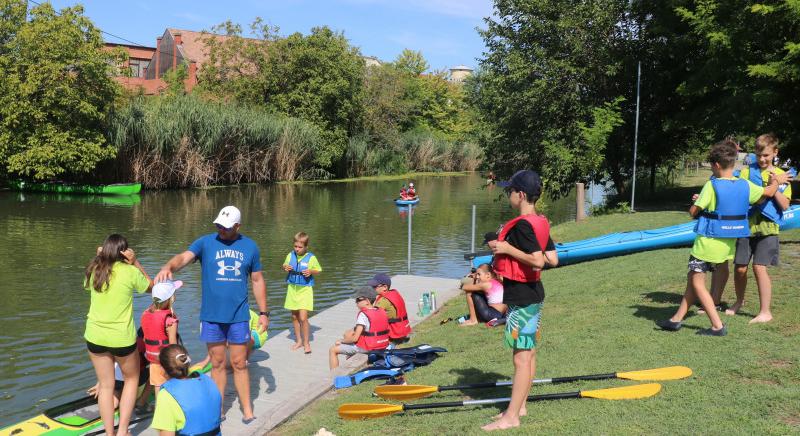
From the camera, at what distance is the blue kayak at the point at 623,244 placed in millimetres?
15484

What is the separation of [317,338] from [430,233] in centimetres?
1713

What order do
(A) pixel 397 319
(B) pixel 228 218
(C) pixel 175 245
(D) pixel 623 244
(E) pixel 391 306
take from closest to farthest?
(B) pixel 228 218, (E) pixel 391 306, (A) pixel 397 319, (D) pixel 623 244, (C) pixel 175 245

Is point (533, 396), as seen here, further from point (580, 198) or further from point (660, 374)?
point (580, 198)

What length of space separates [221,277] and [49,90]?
121 feet

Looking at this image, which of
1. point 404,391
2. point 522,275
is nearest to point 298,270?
point 404,391

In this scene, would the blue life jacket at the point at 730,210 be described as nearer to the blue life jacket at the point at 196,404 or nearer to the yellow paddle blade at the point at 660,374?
the yellow paddle blade at the point at 660,374

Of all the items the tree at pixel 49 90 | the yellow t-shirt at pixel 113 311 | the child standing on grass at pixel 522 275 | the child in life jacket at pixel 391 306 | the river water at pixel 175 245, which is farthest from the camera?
the tree at pixel 49 90

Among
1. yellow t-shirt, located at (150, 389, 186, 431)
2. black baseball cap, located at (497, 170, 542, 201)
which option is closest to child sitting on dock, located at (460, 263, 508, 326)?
black baseball cap, located at (497, 170, 542, 201)

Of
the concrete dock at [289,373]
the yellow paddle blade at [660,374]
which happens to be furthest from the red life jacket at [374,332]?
the yellow paddle blade at [660,374]

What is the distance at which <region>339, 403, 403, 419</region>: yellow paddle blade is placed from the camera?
637 cm

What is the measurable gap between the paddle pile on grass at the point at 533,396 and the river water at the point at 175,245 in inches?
190

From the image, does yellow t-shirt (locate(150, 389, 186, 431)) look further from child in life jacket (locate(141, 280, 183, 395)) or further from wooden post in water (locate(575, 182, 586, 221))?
wooden post in water (locate(575, 182, 586, 221))

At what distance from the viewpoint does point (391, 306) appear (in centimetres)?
977

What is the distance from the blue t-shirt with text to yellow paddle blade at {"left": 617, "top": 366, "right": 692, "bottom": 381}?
362 centimetres
